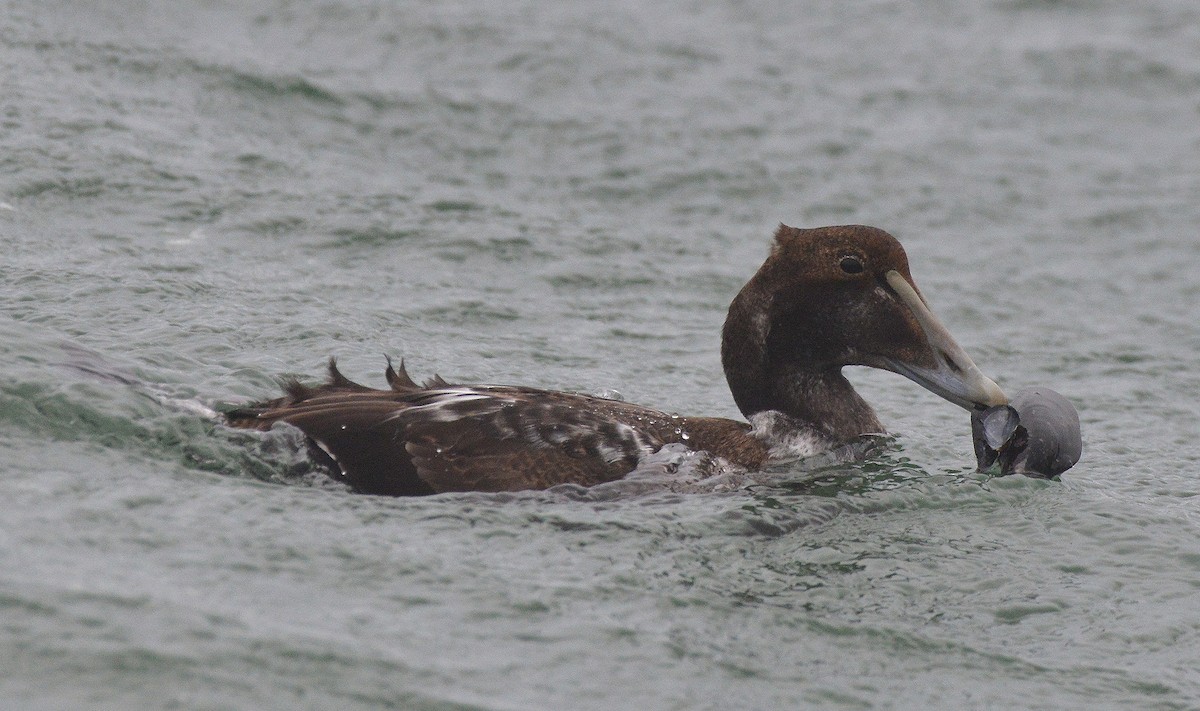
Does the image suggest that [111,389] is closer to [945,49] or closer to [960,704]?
[960,704]

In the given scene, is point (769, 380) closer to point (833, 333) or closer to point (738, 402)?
point (738, 402)

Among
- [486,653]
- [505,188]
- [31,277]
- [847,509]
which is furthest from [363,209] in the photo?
[486,653]

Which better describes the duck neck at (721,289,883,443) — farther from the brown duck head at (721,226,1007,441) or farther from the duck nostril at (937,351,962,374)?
Result: the duck nostril at (937,351,962,374)

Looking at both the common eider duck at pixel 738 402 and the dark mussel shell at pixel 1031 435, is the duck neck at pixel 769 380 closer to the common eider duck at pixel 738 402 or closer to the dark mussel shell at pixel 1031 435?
the common eider duck at pixel 738 402

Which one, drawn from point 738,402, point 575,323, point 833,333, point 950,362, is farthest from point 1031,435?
point 575,323

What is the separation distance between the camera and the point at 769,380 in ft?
26.1

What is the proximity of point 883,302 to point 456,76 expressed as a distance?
23.5ft

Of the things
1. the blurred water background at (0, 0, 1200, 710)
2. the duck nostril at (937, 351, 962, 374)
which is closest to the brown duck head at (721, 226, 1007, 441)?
the duck nostril at (937, 351, 962, 374)

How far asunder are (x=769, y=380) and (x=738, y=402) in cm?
21

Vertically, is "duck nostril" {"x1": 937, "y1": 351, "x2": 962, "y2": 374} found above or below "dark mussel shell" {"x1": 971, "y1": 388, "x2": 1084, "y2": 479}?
above

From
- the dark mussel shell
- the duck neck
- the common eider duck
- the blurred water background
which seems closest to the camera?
the blurred water background

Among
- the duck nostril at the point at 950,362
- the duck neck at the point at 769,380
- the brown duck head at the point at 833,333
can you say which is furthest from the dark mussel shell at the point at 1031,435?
the duck neck at the point at 769,380

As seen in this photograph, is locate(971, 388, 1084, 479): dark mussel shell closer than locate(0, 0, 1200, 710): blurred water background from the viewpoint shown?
No

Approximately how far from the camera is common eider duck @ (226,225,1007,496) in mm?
7086
